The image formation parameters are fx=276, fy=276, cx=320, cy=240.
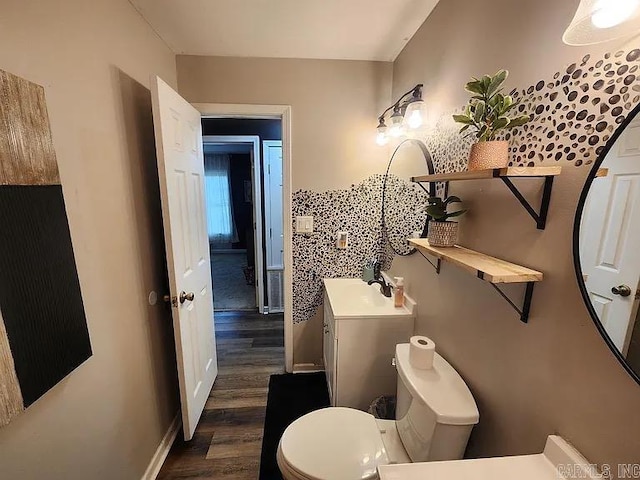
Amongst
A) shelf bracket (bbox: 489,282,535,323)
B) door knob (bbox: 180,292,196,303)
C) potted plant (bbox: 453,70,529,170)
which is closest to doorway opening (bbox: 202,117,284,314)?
door knob (bbox: 180,292,196,303)

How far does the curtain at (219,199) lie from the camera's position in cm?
546

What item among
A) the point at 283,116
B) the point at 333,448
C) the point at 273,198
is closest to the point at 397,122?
the point at 283,116

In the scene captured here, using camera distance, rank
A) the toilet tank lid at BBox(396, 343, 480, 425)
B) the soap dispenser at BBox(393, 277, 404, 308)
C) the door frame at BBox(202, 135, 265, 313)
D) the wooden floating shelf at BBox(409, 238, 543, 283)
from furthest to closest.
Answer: the door frame at BBox(202, 135, 265, 313) < the soap dispenser at BBox(393, 277, 404, 308) < the toilet tank lid at BBox(396, 343, 480, 425) < the wooden floating shelf at BBox(409, 238, 543, 283)

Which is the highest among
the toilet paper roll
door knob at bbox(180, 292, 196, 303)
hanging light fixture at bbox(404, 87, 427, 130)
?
hanging light fixture at bbox(404, 87, 427, 130)

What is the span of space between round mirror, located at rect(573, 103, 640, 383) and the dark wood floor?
169 cm

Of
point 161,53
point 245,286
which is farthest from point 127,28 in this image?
point 245,286

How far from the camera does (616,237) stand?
558 mm

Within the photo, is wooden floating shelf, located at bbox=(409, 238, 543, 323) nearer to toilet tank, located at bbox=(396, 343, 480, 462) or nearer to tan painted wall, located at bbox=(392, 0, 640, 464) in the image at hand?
tan painted wall, located at bbox=(392, 0, 640, 464)

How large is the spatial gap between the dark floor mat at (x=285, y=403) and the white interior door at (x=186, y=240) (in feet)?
1.48

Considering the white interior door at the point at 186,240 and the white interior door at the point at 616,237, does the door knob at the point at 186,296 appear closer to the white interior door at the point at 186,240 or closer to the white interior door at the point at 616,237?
the white interior door at the point at 186,240

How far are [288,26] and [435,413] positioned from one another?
1.91 metres

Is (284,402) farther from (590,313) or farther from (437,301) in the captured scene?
(590,313)

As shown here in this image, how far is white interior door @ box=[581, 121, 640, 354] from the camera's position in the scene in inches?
20.8

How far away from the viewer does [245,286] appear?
13.7ft
